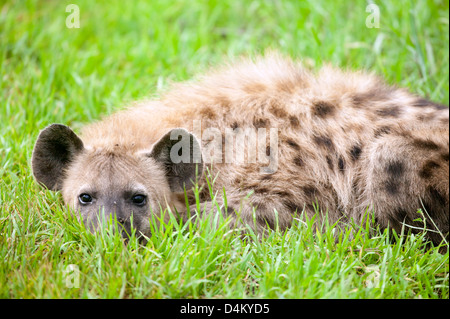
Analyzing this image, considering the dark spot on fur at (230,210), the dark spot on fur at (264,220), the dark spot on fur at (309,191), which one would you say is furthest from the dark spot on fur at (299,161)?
the dark spot on fur at (230,210)

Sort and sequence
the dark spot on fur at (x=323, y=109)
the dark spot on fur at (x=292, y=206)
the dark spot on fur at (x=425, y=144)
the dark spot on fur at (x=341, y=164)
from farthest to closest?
the dark spot on fur at (x=323, y=109) → the dark spot on fur at (x=341, y=164) → the dark spot on fur at (x=292, y=206) → the dark spot on fur at (x=425, y=144)

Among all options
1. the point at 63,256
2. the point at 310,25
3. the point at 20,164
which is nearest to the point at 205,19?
the point at 310,25

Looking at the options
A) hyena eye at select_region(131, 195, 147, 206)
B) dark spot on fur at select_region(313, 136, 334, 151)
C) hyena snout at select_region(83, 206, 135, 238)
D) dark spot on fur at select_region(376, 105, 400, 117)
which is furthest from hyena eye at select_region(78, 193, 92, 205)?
dark spot on fur at select_region(376, 105, 400, 117)

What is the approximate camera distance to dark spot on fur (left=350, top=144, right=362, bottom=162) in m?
4.01

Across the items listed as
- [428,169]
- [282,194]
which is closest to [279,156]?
[282,194]

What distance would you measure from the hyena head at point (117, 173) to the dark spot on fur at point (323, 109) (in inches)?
37.5

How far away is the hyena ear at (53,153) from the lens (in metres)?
3.73

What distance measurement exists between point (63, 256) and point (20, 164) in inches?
50.8

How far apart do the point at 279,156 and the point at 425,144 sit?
0.97 meters

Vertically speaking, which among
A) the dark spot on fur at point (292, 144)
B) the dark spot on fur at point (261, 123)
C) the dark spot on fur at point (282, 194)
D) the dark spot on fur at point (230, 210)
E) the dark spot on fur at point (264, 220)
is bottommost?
the dark spot on fur at point (264, 220)

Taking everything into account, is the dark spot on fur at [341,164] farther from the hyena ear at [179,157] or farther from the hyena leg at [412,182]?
the hyena ear at [179,157]

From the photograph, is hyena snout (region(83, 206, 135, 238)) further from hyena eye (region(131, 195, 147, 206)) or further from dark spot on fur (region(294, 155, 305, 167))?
dark spot on fur (region(294, 155, 305, 167))

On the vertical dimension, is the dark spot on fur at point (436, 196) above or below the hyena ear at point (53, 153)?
below

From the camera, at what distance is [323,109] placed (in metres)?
4.15
